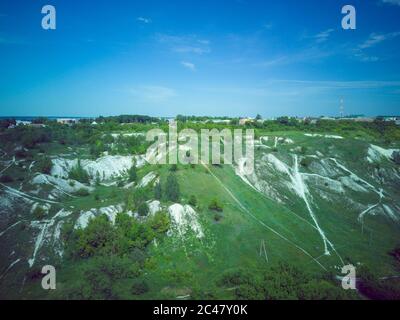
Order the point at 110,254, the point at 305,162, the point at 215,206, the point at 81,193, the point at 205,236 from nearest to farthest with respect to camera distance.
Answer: the point at 110,254, the point at 205,236, the point at 215,206, the point at 81,193, the point at 305,162

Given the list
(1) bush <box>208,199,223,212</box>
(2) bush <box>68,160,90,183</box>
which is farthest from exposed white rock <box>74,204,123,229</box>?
(2) bush <box>68,160,90,183</box>

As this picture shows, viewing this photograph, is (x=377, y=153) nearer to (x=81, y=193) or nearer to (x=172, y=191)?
(x=172, y=191)

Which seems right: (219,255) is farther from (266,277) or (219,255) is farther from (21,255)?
(21,255)

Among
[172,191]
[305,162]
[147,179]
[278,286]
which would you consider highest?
[305,162]

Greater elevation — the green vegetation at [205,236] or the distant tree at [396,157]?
the distant tree at [396,157]

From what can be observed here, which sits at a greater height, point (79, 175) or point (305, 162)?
point (305, 162)

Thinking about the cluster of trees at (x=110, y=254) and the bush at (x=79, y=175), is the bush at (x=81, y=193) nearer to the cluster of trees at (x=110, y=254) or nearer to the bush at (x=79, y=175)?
the bush at (x=79, y=175)

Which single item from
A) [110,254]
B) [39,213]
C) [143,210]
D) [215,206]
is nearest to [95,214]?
[143,210]

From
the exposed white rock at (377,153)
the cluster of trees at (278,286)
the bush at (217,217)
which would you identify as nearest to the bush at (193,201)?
the bush at (217,217)

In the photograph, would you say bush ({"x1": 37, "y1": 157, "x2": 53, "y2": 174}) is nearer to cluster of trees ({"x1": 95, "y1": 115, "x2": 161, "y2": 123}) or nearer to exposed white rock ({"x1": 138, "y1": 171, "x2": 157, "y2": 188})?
exposed white rock ({"x1": 138, "y1": 171, "x2": 157, "y2": 188})

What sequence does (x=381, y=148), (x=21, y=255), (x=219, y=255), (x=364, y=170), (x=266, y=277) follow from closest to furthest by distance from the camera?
(x=266, y=277)
(x=21, y=255)
(x=219, y=255)
(x=364, y=170)
(x=381, y=148)
